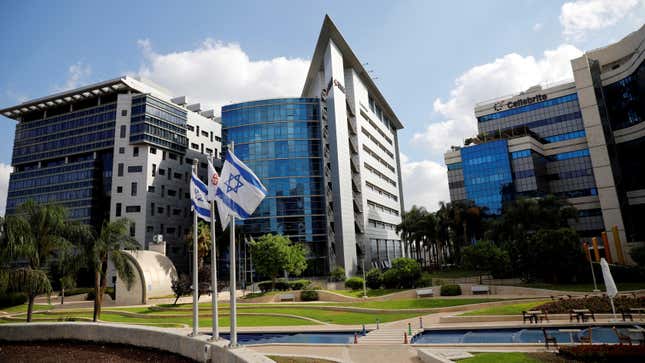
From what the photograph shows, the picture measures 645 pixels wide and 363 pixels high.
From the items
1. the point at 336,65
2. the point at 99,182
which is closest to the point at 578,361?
the point at 336,65

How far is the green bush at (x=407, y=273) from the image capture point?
147ft

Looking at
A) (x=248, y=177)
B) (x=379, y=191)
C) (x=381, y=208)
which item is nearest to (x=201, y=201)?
(x=248, y=177)

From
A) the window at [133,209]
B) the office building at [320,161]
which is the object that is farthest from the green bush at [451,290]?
the window at [133,209]

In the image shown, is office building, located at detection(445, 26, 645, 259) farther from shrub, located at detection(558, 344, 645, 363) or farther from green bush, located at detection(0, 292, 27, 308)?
green bush, located at detection(0, 292, 27, 308)

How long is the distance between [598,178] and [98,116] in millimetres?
100019

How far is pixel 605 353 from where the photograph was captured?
13102mm

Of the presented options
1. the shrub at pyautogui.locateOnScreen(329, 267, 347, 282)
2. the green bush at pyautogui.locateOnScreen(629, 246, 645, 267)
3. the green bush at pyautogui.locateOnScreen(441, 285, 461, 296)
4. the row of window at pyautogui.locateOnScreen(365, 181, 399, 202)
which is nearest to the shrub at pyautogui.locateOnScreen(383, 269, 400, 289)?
the green bush at pyautogui.locateOnScreen(441, 285, 461, 296)

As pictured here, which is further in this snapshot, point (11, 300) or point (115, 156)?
point (115, 156)

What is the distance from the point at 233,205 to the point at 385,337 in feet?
43.5

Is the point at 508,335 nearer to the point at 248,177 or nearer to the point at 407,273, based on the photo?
the point at 248,177

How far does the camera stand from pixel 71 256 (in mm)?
27484

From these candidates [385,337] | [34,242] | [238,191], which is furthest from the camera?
[34,242]

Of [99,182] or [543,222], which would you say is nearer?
[543,222]

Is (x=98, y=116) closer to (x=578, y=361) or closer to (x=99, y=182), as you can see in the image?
(x=99, y=182)
